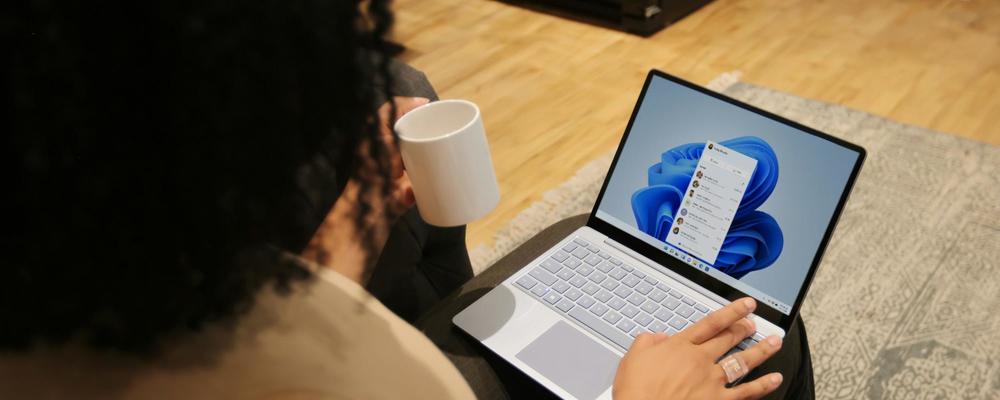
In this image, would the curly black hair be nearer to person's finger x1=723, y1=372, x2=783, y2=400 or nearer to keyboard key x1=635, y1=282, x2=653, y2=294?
person's finger x1=723, y1=372, x2=783, y2=400

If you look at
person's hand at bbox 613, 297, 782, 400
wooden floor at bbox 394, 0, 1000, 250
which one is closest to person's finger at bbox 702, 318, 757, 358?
person's hand at bbox 613, 297, 782, 400

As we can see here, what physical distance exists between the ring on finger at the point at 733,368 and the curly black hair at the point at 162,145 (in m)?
0.51

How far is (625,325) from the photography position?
914 millimetres

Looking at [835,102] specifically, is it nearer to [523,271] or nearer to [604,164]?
[604,164]

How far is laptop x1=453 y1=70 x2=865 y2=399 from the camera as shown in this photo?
0.88m

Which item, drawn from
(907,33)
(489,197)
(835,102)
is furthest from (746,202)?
(907,33)

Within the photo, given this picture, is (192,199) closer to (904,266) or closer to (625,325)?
(625,325)

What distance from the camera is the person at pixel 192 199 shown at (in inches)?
13.2

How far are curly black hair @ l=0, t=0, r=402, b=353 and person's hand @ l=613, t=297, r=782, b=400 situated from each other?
0.42 metres

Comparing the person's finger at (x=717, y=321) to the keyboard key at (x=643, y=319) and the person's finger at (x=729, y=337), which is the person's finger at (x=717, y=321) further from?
the keyboard key at (x=643, y=319)

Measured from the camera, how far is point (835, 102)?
2246 mm

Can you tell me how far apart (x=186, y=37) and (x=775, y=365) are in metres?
0.78

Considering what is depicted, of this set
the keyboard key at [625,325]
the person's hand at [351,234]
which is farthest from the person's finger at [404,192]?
the keyboard key at [625,325]

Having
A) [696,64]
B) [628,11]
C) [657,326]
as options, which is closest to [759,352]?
[657,326]
